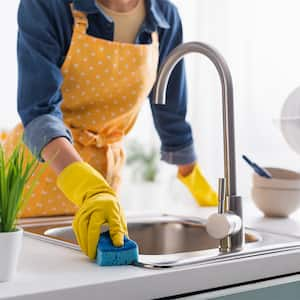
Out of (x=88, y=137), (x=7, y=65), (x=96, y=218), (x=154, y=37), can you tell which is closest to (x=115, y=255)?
(x=96, y=218)

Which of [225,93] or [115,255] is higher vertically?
[225,93]

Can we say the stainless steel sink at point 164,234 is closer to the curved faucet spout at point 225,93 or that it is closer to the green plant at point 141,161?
the curved faucet spout at point 225,93

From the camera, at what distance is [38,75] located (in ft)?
4.33

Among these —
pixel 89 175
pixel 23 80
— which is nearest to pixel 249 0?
pixel 23 80

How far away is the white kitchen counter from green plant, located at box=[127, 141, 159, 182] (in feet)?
10.1

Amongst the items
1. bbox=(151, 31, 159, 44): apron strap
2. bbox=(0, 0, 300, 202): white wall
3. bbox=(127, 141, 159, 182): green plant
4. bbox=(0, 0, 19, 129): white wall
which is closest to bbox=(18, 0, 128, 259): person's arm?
bbox=(151, 31, 159, 44): apron strap

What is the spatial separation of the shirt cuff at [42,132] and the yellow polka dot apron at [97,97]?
0.24 m

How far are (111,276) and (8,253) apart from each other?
0.14 m

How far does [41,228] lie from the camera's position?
129 centimetres

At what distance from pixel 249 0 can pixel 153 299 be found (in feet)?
8.78

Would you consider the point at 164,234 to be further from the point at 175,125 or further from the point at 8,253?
the point at 8,253

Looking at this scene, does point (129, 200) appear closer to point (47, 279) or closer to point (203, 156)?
point (203, 156)

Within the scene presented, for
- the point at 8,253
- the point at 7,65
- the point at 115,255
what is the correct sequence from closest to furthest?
the point at 8,253 < the point at 115,255 < the point at 7,65

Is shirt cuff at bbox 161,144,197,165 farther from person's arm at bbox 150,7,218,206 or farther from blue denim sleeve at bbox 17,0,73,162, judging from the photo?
blue denim sleeve at bbox 17,0,73,162
